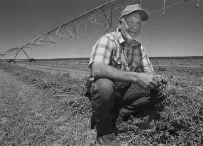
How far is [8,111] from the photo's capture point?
18.7 feet

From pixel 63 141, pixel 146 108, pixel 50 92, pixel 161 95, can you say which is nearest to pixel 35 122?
pixel 63 141

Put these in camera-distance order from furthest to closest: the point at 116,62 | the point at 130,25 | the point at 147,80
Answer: the point at 130,25, the point at 116,62, the point at 147,80

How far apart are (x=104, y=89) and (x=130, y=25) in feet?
3.66

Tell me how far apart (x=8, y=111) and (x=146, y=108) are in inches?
122

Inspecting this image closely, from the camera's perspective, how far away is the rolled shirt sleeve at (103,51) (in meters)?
3.72

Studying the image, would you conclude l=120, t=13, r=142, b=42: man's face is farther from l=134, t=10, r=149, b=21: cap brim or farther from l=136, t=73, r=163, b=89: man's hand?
l=136, t=73, r=163, b=89: man's hand

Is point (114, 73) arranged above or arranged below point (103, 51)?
below

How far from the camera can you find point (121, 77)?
362 centimetres

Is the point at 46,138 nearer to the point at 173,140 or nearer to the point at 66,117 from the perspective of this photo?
the point at 66,117

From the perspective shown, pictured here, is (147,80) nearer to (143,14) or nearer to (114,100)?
(114,100)

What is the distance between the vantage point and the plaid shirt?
375 centimetres

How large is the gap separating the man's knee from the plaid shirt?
296 mm

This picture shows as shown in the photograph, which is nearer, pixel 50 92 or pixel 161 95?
pixel 161 95

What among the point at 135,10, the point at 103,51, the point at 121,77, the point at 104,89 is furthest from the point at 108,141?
the point at 135,10
